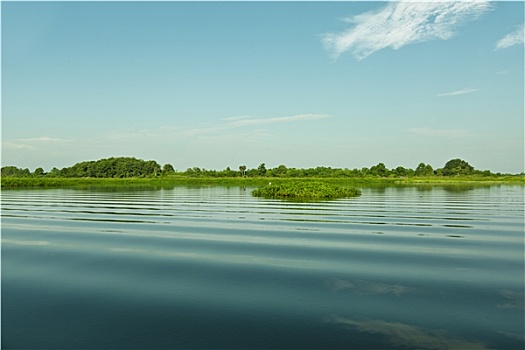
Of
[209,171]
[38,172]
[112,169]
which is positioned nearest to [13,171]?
[38,172]

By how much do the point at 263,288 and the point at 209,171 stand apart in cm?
14573

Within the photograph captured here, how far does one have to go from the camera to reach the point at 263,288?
40.6 feet

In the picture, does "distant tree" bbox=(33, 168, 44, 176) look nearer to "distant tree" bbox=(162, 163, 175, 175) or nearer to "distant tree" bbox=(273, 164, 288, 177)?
"distant tree" bbox=(162, 163, 175, 175)

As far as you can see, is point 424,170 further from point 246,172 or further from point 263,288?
point 263,288

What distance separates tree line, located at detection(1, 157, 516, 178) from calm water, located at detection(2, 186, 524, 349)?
416 feet

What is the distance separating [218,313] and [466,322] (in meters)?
5.48

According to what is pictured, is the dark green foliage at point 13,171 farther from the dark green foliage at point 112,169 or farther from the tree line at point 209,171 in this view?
the dark green foliage at point 112,169

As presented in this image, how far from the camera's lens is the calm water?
9125 millimetres

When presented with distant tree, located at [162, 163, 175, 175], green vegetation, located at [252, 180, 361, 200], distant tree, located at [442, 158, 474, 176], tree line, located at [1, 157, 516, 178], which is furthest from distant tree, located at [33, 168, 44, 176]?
distant tree, located at [442, 158, 474, 176]

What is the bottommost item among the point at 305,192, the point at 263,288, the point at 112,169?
the point at 263,288

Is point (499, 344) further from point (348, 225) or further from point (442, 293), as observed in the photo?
point (348, 225)

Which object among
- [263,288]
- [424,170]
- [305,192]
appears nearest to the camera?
[263,288]

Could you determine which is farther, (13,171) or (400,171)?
(13,171)

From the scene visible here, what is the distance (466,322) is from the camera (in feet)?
32.3
